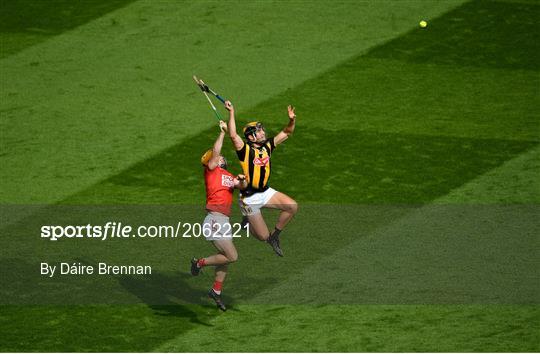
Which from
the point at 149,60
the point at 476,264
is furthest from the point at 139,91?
the point at 476,264

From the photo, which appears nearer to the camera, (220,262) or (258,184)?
(220,262)

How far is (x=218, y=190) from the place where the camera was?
60.3 feet

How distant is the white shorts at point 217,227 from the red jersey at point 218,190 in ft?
0.34

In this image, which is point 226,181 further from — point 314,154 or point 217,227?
point 314,154

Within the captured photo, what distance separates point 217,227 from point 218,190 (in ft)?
1.80

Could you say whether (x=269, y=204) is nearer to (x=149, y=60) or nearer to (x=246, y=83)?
(x=246, y=83)

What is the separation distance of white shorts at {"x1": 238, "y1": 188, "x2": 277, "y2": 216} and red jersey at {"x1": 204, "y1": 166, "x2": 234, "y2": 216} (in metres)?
1.15

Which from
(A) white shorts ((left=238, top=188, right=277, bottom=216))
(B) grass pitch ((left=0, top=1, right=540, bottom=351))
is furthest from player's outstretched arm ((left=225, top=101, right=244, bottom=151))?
(B) grass pitch ((left=0, top=1, right=540, bottom=351))

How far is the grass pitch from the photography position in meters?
18.1

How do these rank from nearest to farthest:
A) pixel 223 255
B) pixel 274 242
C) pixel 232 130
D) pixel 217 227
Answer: pixel 217 227 < pixel 223 255 < pixel 232 130 < pixel 274 242

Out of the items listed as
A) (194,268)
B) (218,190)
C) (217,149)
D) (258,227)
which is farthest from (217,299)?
(217,149)

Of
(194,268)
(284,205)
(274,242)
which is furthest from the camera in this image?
(274,242)

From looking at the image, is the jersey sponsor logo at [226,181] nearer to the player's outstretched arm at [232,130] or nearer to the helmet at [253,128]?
the player's outstretched arm at [232,130]

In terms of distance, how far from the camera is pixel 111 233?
21156 millimetres
